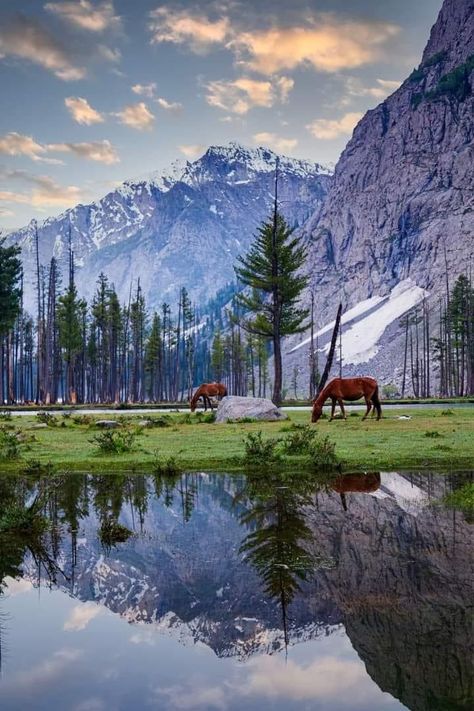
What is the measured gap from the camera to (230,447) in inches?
762

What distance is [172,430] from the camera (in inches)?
1038

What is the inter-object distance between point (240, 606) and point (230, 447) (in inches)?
502

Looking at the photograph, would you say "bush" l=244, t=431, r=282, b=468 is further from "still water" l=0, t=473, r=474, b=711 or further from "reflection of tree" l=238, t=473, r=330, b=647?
"still water" l=0, t=473, r=474, b=711

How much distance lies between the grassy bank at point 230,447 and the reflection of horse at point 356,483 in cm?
108

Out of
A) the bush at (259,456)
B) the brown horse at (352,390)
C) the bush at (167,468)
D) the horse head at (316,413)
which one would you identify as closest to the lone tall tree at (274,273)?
the brown horse at (352,390)

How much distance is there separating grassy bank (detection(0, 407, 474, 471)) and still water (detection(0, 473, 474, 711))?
15.7 ft

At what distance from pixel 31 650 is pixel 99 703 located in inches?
53.8

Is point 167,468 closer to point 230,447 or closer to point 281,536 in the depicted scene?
point 230,447

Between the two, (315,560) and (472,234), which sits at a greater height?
(472,234)

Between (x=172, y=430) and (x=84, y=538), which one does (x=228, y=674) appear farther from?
(x=172, y=430)

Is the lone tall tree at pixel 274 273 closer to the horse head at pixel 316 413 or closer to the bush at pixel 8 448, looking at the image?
the horse head at pixel 316 413

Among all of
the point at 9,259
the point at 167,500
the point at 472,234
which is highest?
the point at 472,234

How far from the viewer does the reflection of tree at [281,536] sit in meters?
7.18

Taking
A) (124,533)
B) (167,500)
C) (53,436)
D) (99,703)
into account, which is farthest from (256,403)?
(99,703)
